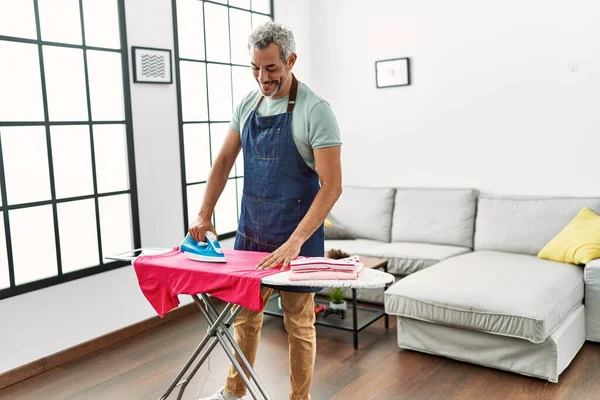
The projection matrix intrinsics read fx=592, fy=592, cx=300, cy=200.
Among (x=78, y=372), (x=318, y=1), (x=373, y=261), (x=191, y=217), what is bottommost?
(x=78, y=372)

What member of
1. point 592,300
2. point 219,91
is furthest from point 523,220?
point 219,91

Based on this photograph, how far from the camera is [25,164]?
3137 mm

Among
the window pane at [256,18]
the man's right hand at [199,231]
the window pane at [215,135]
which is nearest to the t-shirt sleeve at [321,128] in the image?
the man's right hand at [199,231]

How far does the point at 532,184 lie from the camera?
4.21 meters

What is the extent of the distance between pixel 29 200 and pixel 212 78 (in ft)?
5.56

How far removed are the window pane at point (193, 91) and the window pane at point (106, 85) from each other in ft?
1.79

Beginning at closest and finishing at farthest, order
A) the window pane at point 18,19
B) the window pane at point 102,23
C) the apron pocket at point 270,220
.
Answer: the apron pocket at point 270,220 < the window pane at point 18,19 < the window pane at point 102,23

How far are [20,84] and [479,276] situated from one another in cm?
268

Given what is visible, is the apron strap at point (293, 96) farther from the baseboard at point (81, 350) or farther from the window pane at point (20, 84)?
the baseboard at point (81, 350)

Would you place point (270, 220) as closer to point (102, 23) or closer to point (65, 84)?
point (65, 84)

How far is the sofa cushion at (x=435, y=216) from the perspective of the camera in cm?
423

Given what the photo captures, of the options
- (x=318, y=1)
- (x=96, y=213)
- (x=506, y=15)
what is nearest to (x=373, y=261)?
A: (x=96, y=213)

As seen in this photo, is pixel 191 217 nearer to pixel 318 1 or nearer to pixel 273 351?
pixel 273 351

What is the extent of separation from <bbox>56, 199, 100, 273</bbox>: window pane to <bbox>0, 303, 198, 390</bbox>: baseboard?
45 cm
